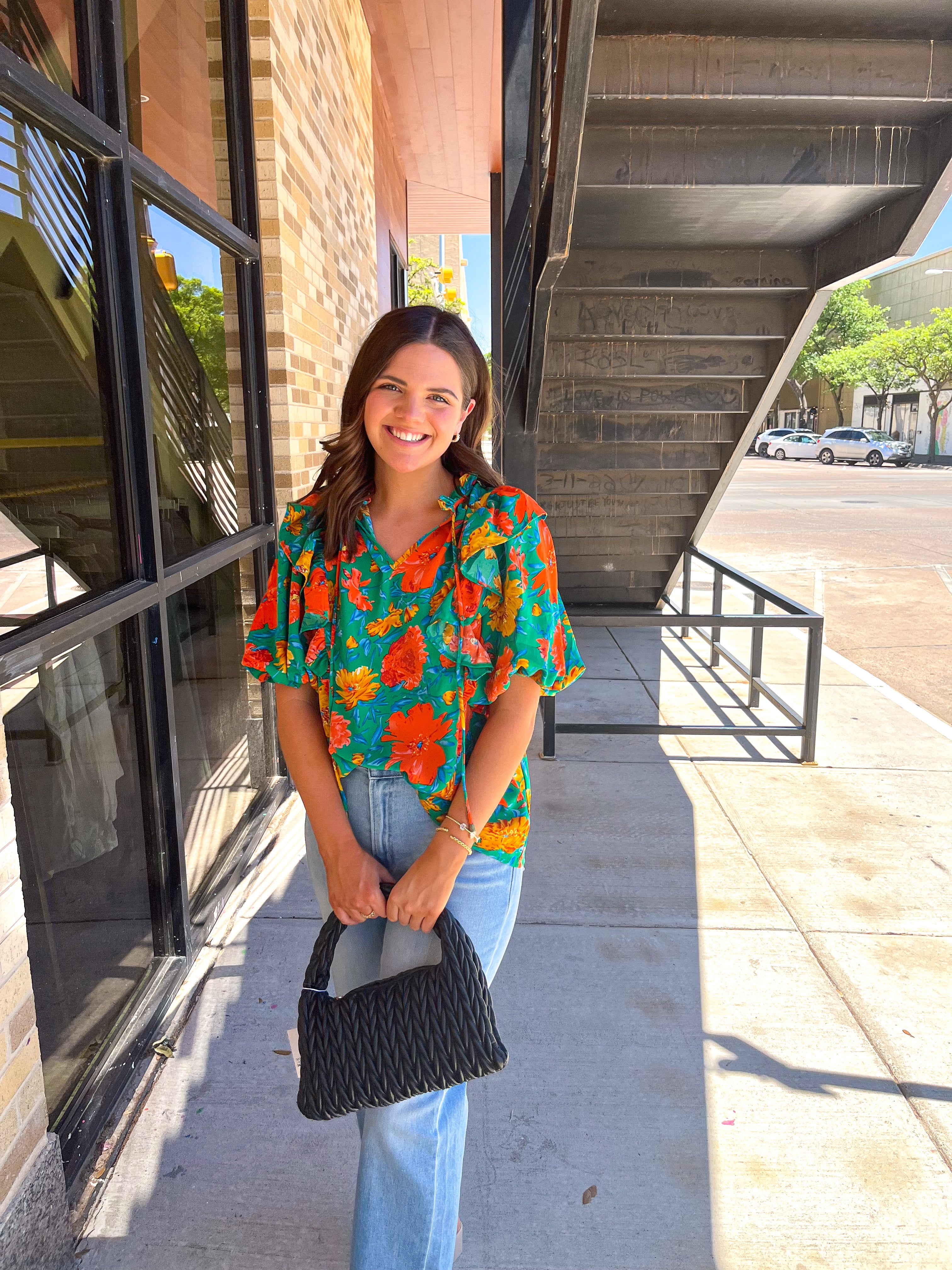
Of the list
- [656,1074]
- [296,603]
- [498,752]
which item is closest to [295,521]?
[296,603]

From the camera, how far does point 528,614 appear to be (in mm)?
1694

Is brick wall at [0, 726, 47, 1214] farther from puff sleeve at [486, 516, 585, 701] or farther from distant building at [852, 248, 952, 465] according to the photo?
distant building at [852, 248, 952, 465]

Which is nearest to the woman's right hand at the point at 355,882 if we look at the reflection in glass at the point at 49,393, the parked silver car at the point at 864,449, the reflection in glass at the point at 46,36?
the reflection in glass at the point at 49,393

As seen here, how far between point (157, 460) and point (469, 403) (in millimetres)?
1759

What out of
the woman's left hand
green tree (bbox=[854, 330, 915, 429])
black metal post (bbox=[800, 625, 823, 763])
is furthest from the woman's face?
green tree (bbox=[854, 330, 915, 429])

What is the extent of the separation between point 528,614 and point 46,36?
2059 mm

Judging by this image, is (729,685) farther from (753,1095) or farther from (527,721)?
(527,721)

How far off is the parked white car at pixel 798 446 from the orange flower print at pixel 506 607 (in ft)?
140

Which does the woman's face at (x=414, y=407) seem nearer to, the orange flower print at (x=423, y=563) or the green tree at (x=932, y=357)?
the orange flower print at (x=423, y=563)

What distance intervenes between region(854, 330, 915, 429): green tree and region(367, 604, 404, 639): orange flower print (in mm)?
44486

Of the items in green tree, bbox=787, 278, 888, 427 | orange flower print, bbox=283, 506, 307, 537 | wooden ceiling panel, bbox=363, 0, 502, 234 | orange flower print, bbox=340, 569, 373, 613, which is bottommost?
orange flower print, bbox=340, 569, 373, 613

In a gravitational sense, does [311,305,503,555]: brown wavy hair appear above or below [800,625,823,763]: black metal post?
above

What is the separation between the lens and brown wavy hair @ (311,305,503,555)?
5.88ft

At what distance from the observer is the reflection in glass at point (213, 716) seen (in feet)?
11.7
